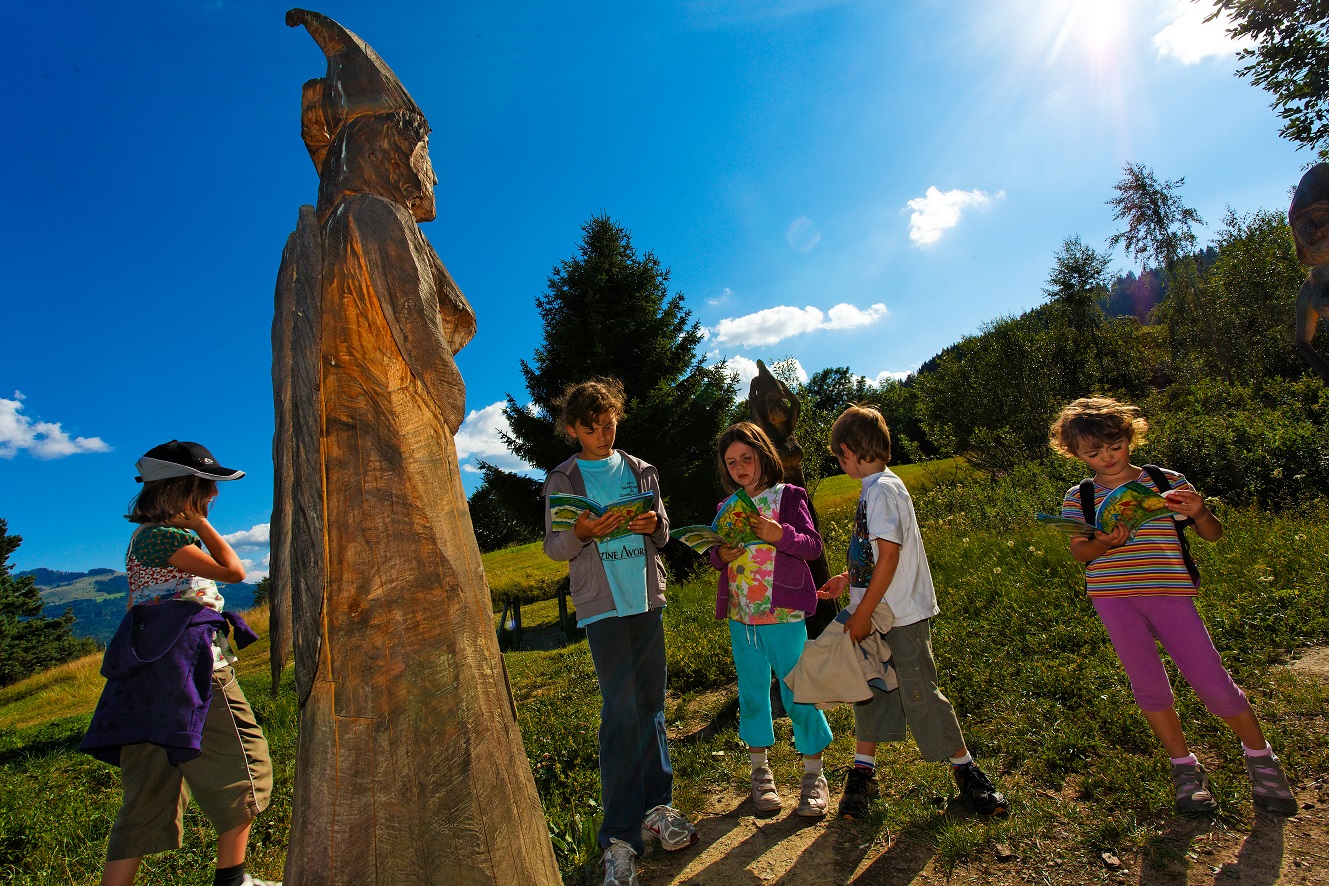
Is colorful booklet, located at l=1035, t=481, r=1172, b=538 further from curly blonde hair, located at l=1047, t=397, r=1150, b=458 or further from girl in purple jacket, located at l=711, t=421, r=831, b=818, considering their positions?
girl in purple jacket, located at l=711, t=421, r=831, b=818

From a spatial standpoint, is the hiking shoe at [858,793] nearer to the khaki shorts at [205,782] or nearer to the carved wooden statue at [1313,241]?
the khaki shorts at [205,782]

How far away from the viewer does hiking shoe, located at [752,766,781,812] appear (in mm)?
3227

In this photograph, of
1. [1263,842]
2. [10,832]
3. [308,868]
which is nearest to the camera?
[308,868]

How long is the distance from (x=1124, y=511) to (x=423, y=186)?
10.0 ft

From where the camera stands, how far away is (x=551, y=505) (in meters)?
2.70

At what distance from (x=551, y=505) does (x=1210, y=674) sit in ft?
9.41

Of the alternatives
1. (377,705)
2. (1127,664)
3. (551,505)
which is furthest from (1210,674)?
(377,705)

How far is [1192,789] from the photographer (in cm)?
274

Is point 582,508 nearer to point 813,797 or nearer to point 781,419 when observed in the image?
point 813,797

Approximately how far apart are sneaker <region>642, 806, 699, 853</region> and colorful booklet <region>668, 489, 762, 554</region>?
1.17 metres

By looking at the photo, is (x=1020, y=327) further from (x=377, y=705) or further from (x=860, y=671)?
(x=377, y=705)

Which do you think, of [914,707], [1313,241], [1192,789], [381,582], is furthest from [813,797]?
[1313,241]

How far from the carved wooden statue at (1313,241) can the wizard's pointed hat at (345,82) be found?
409cm

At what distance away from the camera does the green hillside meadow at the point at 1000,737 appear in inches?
114
